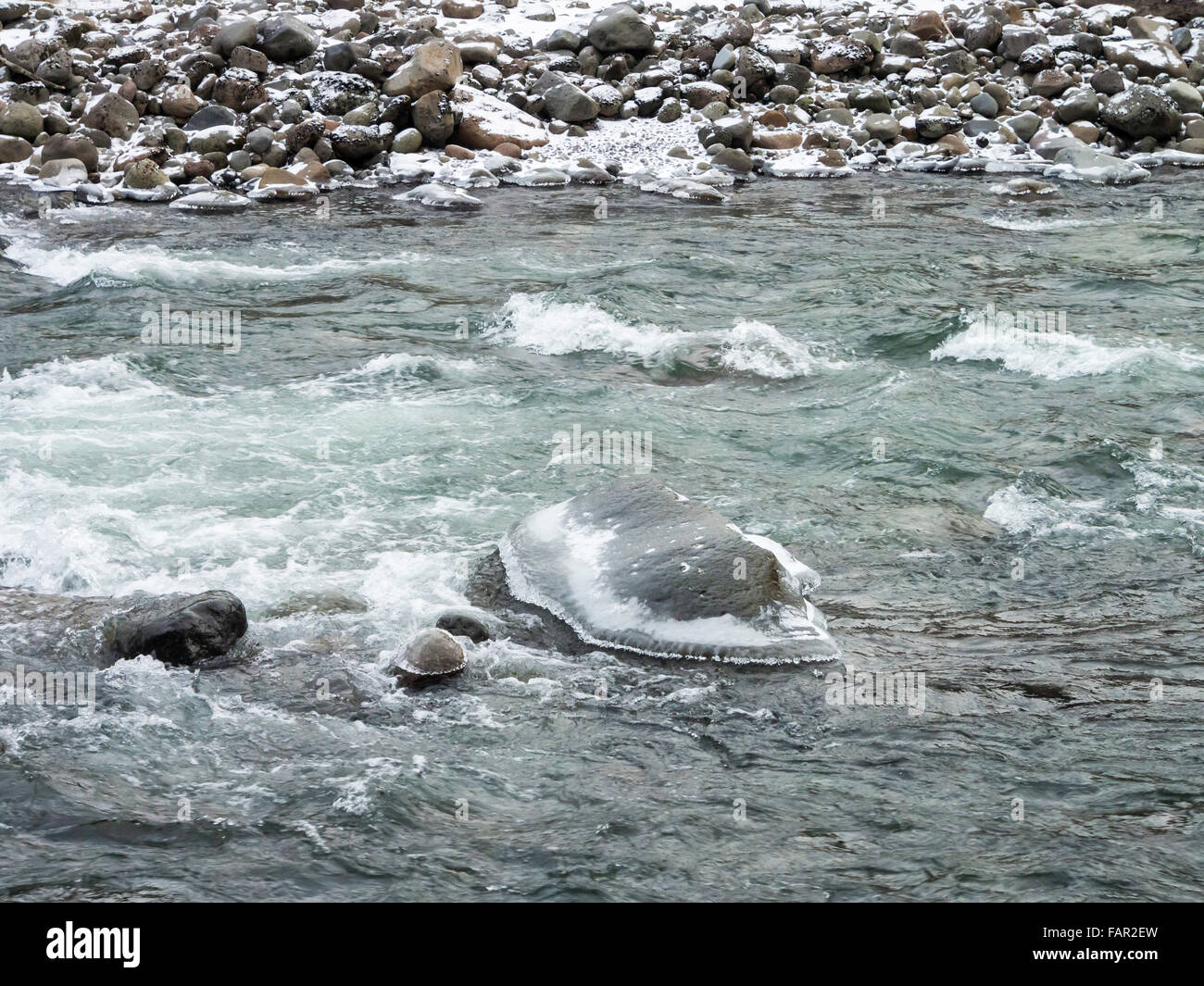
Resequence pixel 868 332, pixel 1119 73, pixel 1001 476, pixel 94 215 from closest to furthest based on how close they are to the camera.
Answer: pixel 1001 476
pixel 868 332
pixel 94 215
pixel 1119 73

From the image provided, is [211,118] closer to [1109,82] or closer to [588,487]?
[588,487]

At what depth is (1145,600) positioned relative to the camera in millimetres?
6066

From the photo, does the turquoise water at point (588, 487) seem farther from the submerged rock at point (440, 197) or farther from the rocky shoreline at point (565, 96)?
the rocky shoreline at point (565, 96)

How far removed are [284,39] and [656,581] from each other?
46.8 feet

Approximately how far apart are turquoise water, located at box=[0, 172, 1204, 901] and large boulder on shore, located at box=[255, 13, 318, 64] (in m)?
5.33

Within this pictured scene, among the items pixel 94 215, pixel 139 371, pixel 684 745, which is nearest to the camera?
pixel 684 745

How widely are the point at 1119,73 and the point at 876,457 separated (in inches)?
503

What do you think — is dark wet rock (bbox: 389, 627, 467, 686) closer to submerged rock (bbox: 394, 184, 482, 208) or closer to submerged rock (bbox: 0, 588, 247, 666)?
submerged rock (bbox: 0, 588, 247, 666)

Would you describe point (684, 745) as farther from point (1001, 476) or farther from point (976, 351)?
point (976, 351)

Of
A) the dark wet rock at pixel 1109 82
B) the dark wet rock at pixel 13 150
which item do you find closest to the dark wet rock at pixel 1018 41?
the dark wet rock at pixel 1109 82

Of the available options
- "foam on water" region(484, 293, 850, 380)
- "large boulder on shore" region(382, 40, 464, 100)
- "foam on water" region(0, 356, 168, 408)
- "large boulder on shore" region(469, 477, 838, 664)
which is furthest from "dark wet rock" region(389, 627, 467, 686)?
"large boulder on shore" region(382, 40, 464, 100)

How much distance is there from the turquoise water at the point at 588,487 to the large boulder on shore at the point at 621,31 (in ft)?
20.5

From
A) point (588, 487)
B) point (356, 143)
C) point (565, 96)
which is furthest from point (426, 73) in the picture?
point (588, 487)

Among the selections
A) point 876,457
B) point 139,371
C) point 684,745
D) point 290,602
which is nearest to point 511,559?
point 290,602
